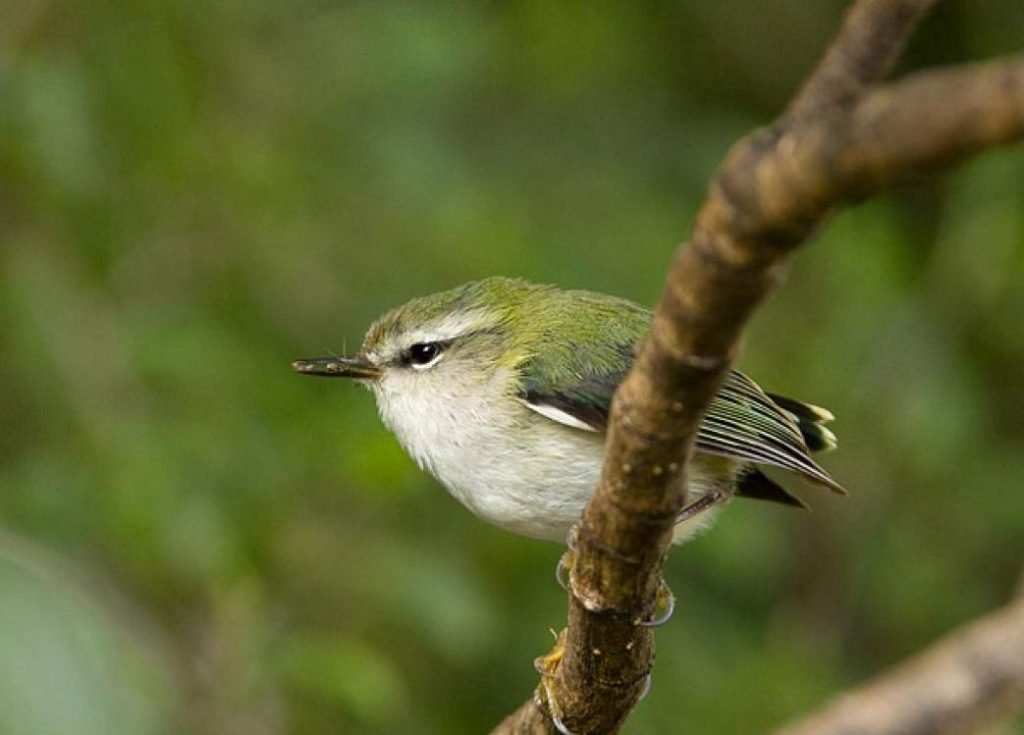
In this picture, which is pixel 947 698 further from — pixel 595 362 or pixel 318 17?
pixel 318 17

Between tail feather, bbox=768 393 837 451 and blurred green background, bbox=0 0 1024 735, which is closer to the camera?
tail feather, bbox=768 393 837 451

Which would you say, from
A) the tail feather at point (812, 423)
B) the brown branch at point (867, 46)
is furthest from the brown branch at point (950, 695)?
the tail feather at point (812, 423)

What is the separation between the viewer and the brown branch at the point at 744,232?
1.38m

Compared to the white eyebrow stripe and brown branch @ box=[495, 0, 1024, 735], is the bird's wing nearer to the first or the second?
the white eyebrow stripe

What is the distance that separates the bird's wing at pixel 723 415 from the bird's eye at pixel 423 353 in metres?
0.36

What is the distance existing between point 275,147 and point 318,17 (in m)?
1.00

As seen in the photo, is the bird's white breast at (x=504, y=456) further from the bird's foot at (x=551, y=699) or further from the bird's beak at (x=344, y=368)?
the bird's foot at (x=551, y=699)

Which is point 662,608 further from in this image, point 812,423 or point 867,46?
point 867,46

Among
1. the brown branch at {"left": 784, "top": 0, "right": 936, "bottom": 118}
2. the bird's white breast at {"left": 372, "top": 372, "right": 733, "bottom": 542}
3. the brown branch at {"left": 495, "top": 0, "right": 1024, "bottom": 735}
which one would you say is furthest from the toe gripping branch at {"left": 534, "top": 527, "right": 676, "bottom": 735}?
the brown branch at {"left": 784, "top": 0, "right": 936, "bottom": 118}

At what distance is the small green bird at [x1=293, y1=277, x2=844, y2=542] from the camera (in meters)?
3.99

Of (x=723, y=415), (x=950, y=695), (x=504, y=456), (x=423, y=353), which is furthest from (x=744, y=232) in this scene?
(x=423, y=353)

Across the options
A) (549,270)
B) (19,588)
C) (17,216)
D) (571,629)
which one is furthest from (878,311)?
(19,588)

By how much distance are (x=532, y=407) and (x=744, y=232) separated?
2436 mm

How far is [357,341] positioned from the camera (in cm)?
575
